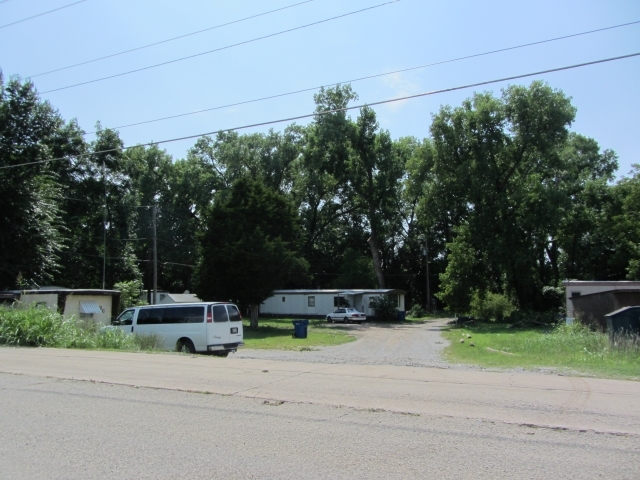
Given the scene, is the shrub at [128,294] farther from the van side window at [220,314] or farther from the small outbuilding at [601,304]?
the small outbuilding at [601,304]

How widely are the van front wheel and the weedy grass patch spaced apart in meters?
0.60

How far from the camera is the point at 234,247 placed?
36.4 metres

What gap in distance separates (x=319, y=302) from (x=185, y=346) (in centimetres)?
3618

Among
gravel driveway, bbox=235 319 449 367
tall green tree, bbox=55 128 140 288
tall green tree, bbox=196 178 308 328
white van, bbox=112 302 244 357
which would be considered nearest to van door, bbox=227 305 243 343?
white van, bbox=112 302 244 357

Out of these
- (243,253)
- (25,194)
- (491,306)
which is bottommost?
(491,306)

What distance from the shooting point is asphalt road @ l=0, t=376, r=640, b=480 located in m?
5.21

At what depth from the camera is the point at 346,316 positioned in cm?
4847

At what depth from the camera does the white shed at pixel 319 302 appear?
53281mm

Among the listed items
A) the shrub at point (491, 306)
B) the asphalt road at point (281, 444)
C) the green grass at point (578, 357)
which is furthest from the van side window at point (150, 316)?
the shrub at point (491, 306)

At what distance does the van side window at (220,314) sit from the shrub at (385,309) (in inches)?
1339

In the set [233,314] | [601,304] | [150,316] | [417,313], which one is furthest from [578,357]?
[417,313]

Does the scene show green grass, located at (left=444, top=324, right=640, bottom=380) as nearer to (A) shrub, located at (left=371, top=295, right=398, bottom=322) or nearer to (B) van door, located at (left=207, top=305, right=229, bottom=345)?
(B) van door, located at (left=207, top=305, right=229, bottom=345)

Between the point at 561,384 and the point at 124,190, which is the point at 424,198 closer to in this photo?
the point at 124,190

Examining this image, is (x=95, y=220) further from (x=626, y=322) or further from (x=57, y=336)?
(x=626, y=322)
